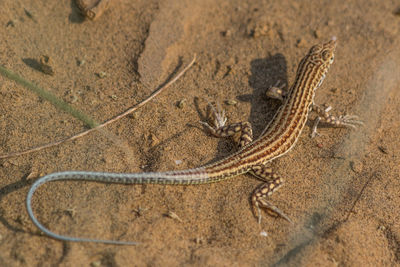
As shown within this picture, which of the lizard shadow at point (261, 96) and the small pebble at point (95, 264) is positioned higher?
the lizard shadow at point (261, 96)

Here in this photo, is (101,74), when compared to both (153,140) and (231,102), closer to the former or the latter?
(153,140)

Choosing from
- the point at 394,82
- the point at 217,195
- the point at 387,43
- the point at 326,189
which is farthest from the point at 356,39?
the point at 217,195

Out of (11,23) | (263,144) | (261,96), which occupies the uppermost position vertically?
(11,23)

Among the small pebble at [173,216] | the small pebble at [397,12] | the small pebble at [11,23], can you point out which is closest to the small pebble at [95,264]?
the small pebble at [173,216]

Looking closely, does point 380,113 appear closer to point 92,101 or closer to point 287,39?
Result: point 287,39

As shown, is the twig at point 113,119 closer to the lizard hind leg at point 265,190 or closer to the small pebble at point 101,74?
the small pebble at point 101,74

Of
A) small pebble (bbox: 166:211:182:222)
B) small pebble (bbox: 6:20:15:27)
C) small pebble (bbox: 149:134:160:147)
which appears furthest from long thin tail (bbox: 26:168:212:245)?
small pebble (bbox: 6:20:15:27)

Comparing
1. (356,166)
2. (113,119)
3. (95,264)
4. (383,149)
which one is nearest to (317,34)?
(383,149)
